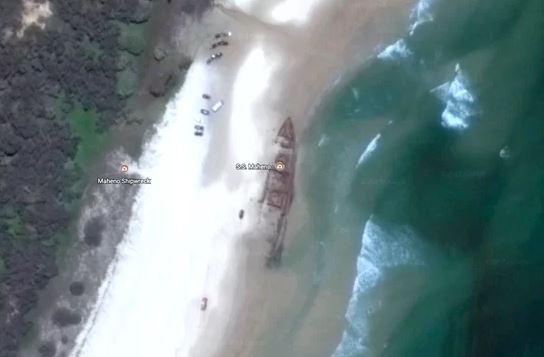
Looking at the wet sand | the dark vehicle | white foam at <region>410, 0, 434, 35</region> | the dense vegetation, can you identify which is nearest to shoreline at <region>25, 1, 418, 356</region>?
the wet sand

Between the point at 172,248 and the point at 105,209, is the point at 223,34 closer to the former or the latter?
the point at 105,209

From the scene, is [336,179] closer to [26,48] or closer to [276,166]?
[276,166]

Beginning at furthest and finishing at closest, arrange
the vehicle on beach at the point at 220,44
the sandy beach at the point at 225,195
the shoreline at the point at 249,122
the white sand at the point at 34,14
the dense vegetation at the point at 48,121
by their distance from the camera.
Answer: the vehicle on beach at the point at 220,44 → the shoreline at the point at 249,122 → the sandy beach at the point at 225,195 → the dense vegetation at the point at 48,121 → the white sand at the point at 34,14

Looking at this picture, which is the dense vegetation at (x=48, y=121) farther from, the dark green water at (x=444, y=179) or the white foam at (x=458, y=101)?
the white foam at (x=458, y=101)

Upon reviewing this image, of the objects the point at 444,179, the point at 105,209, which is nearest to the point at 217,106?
the point at 105,209

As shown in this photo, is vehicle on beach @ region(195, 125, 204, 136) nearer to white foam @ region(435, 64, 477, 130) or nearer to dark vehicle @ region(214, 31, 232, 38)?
dark vehicle @ region(214, 31, 232, 38)

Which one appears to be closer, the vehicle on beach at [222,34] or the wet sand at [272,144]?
the wet sand at [272,144]

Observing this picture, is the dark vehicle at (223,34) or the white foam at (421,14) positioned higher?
the white foam at (421,14)

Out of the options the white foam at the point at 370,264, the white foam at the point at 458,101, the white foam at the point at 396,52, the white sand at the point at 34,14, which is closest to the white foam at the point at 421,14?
the white foam at the point at 396,52
